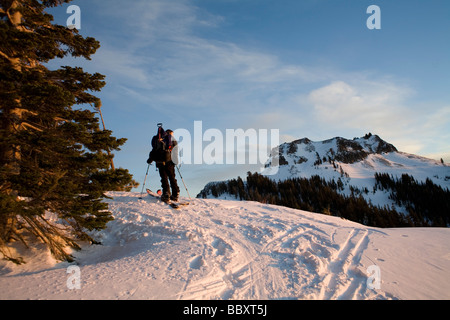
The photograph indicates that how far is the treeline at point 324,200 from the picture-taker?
23.2 meters

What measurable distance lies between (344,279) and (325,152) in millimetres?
82380

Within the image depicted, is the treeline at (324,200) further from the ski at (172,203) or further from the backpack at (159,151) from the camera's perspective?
the backpack at (159,151)

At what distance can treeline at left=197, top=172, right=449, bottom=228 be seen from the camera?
76.0 feet

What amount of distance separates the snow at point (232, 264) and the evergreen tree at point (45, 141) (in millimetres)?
952

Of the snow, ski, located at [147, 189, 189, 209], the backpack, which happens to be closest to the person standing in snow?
the backpack

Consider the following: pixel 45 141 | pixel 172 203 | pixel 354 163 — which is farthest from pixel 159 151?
pixel 354 163

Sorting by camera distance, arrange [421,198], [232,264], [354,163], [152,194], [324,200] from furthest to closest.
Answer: [354,163] → [421,198] → [324,200] → [152,194] → [232,264]

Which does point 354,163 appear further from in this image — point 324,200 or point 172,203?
point 172,203

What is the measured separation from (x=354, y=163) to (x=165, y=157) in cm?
7382

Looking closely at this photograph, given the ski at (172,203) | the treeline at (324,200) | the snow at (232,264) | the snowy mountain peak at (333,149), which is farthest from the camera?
the snowy mountain peak at (333,149)

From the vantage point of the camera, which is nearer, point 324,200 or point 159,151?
point 159,151

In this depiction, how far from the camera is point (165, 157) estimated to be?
8641 millimetres

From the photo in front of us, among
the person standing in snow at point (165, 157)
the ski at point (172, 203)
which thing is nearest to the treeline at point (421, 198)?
the ski at point (172, 203)
